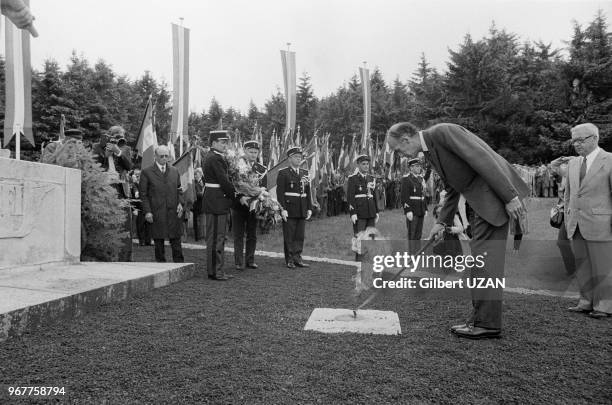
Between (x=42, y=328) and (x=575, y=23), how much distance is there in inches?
1664

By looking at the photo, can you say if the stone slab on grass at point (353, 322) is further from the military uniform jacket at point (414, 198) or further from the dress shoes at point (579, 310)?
the military uniform jacket at point (414, 198)

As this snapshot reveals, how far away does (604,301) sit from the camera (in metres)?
4.87

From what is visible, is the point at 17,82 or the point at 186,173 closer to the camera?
the point at 17,82

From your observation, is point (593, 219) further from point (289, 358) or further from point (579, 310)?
point (289, 358)

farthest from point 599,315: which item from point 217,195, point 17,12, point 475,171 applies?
point 17,12

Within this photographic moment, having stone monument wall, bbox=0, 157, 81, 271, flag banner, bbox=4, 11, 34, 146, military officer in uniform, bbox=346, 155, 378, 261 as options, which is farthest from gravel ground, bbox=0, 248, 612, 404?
flag banner, bbox=4, 11, 34, 146

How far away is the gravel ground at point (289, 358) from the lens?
2.66 meters

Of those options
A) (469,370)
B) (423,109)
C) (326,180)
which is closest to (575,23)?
(423,109)

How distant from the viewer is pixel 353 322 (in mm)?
4176

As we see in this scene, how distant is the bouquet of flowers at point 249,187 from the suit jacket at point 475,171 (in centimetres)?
381

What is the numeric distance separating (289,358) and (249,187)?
440 centimetres

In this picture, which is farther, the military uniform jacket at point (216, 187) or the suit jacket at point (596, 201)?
the military uniform jacket at point (216, 187)

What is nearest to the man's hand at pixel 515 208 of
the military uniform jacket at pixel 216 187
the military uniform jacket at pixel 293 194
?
the military uniform jacket at pixel 216 187

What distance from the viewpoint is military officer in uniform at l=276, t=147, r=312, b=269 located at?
8.16 metres
